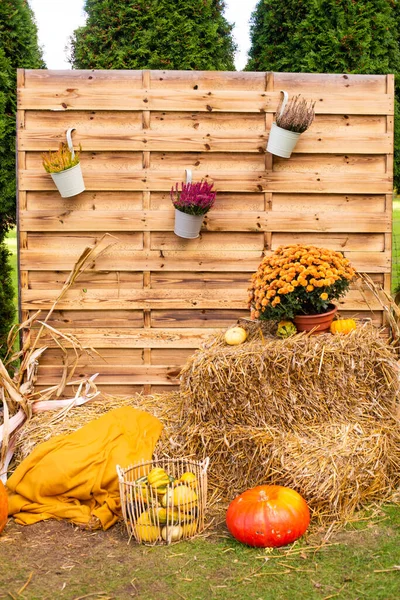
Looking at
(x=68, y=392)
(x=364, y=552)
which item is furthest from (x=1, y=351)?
(x=364, y=552)

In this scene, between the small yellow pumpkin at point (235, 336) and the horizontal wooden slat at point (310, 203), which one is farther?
the horizontal wooden slat at point (310, 203)

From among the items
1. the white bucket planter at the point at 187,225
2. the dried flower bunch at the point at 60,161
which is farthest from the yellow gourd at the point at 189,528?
the dried flower bunch at the point at 60,161

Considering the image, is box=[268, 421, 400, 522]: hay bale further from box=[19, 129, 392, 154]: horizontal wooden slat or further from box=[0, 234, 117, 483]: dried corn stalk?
box=[19, 129, 392, 154]: horizontal wooden slat

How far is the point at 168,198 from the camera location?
489 centimetres

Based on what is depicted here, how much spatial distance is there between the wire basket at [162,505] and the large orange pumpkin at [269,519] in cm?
19

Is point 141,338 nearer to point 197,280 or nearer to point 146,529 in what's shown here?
point 197,280

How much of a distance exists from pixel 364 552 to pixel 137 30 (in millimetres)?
4204

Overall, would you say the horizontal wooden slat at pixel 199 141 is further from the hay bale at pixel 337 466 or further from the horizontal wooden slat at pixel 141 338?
the hay bale at pixel 337 466

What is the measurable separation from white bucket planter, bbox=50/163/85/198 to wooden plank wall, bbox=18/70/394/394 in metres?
0.13

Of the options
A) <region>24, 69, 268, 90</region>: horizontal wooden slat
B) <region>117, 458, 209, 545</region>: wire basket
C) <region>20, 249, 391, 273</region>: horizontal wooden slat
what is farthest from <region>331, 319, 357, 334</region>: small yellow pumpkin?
<region>24, 69, 268, 90</region>: horizontal wooden slat

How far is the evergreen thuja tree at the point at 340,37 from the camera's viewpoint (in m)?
5.39

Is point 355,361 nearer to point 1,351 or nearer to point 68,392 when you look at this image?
point 68,392

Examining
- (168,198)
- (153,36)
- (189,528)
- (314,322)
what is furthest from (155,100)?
(189,528)

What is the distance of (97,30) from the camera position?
573cm
